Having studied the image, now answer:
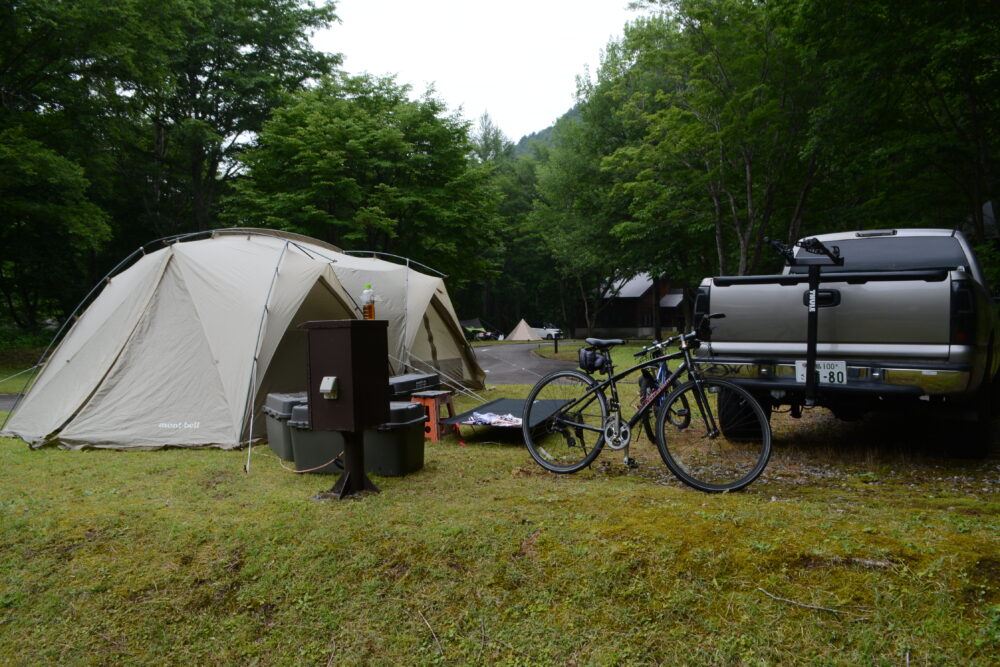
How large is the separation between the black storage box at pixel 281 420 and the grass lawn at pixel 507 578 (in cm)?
124

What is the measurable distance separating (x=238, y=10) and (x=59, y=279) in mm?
12071

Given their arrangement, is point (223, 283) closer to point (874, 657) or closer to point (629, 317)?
point (874, 657)

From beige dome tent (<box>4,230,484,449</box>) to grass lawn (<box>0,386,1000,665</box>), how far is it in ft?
6.97

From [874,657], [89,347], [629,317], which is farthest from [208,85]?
[629,317]

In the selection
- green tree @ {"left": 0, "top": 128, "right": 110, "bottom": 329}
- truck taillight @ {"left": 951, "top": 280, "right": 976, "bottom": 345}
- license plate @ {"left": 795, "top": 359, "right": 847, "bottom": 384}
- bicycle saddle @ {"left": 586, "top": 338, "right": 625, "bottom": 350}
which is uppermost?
green tree @ {"left": 0, "top": 128, "right": 110, "bottom": 329}

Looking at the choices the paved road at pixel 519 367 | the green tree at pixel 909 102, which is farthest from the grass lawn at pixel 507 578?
the paved road at pixel 519 367

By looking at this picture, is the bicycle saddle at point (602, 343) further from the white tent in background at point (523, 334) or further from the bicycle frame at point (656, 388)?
the white tent in background at point (523, 334)

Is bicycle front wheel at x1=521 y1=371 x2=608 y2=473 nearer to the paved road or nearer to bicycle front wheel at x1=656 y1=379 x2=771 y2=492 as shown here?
bicycle front wheel at x1=656 y1=379 x2=771 y2=492

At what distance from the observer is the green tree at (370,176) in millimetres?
17906

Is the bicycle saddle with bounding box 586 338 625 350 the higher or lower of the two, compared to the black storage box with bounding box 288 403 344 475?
higher

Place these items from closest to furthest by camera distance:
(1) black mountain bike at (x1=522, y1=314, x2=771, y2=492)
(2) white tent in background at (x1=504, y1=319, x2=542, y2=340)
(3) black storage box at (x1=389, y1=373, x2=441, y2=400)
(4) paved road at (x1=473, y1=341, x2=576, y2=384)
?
(1) black mountain bike at (x1=522, y1=314, x2=771, y2=492) < (3) black storage box at (x1=389, y1=373, x2=441, y2=400) < (4) paved road at (x1=473, y1=341, x2=576, y2=384) < (2) white tent in background at (x1=504, y1=319, x2=542, y2=340)

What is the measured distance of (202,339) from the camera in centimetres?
641

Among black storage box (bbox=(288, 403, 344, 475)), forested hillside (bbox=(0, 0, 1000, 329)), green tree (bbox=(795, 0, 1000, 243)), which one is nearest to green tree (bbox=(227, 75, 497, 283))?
forested hillside (bbox=(0, 0, 1000, 329))

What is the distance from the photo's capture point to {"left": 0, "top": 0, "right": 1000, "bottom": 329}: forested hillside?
397 inches
